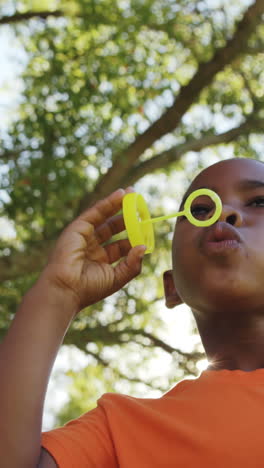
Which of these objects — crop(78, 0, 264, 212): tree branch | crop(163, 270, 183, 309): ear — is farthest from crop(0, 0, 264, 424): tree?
crop(163, 270, 183, 309): ear

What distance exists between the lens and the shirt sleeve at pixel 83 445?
1.56 m

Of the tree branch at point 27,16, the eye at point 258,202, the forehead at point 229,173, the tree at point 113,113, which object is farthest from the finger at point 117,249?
the tree branch at point 27,16

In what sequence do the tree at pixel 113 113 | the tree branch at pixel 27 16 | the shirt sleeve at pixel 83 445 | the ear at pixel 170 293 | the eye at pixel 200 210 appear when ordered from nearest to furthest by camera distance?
1. the shirt sleeve at pixel 83 445
2. the eye at pixel 200 210
3. the ear at pixel 170 293
4. the tree at pixel 113 113
5. the tree branch at pixel 27 16

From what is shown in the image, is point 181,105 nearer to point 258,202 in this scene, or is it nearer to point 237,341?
point 258,202

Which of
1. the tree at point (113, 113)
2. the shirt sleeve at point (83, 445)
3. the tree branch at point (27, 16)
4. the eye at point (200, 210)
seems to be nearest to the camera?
the shirt sleeve at point (83, 445)

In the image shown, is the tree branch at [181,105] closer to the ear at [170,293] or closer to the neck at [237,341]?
the ear at [170,293]

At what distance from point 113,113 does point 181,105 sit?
0.54 metres

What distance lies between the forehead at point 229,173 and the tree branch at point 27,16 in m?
3.26

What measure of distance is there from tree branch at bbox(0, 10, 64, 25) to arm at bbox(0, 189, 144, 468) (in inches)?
130

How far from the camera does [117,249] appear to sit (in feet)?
6.62

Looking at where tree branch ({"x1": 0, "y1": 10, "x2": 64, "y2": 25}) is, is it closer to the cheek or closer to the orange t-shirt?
the cheek

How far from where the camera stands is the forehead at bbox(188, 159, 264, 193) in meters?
1.94

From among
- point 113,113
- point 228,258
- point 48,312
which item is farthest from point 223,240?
point 113,113

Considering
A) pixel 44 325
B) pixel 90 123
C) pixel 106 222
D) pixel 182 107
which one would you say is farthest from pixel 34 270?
pixel 44 325
